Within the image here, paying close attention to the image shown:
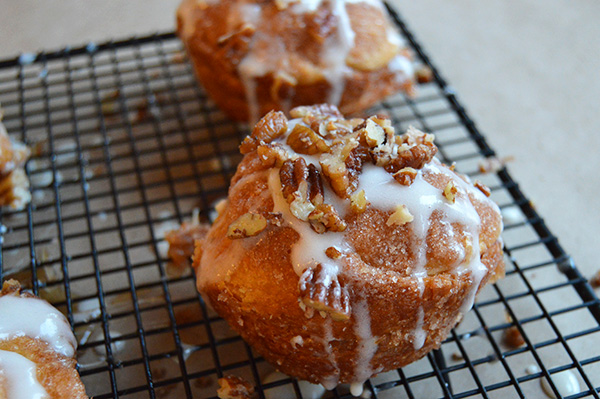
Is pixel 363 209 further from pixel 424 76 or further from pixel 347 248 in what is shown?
pixel 424 76

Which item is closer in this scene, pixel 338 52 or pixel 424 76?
pixel 338 52

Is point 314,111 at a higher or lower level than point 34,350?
higher

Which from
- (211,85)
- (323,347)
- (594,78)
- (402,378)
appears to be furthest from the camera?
(594,78)

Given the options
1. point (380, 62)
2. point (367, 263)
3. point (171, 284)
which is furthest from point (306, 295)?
point (380, 62)

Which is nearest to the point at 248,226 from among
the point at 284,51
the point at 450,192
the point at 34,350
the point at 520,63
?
the point at 450,192

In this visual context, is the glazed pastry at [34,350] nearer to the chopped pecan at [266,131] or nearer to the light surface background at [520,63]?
the chopped pecan at [266,131]

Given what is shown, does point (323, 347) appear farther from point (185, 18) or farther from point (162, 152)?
point (185, 18)

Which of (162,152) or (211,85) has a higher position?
(211,85)
